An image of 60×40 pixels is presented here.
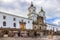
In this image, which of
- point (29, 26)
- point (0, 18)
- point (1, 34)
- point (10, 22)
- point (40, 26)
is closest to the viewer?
point (1, 34)

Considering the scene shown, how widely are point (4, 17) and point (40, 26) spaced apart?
14654mm

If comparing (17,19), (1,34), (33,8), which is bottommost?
(1,34)

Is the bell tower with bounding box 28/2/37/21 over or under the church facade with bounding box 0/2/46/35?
over

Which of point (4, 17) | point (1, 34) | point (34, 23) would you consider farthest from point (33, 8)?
point (1, 34)

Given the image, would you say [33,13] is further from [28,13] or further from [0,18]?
[0,18]

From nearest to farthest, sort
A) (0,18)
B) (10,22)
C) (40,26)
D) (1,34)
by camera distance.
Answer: (1,34), (0,18), (10,22), (40,26)

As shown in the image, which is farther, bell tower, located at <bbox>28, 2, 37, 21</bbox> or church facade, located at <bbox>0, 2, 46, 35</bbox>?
bell tower, located at <bbox>28, 2, 37, 21</bbox>

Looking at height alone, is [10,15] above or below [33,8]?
below

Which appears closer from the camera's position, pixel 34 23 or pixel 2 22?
pixel 2 22

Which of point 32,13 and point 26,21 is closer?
point 26,21

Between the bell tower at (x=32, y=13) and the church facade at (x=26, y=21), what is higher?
the bell tower at (x=32, y=13)

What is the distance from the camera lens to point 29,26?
4484 cm

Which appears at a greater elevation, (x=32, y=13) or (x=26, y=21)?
(x=32, y=13)

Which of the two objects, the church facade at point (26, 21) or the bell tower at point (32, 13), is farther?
the bell tower at point (32, 13)
